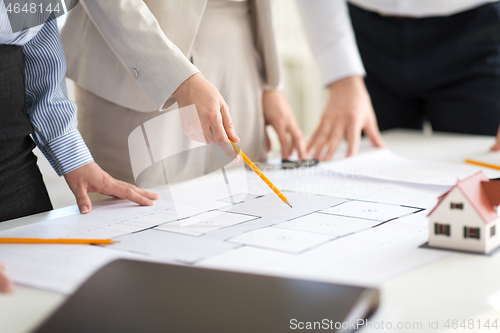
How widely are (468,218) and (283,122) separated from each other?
67 cm

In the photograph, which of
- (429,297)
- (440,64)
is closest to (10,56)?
(429,297)

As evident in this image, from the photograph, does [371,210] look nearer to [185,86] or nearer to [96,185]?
[185,86]

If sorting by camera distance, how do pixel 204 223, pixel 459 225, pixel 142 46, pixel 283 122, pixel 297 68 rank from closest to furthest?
1. pixel 459 225
2. pixel 204 223
3. pixel 142 46
4. pixel 283 122
5. pixel 297 68

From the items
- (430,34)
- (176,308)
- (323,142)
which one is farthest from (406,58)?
(176,308)

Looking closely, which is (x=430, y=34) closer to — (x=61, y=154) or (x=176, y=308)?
(x=61, y=154)

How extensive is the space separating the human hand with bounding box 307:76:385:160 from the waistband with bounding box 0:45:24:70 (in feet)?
2.18

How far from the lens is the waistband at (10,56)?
25.3 inches

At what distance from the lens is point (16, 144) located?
717mm

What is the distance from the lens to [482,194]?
46 centimetres

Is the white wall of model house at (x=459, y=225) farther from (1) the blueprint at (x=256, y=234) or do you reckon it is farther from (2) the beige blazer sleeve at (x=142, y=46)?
(2) the beige blazer sleeve at (x=142, y=46)

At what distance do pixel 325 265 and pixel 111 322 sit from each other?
193 mm

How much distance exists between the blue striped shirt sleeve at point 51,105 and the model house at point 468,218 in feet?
1.81

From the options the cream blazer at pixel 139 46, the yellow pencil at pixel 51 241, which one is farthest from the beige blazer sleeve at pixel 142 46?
the yellow pencil at pixel 51 241

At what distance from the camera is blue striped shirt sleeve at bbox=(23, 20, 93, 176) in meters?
0.73
